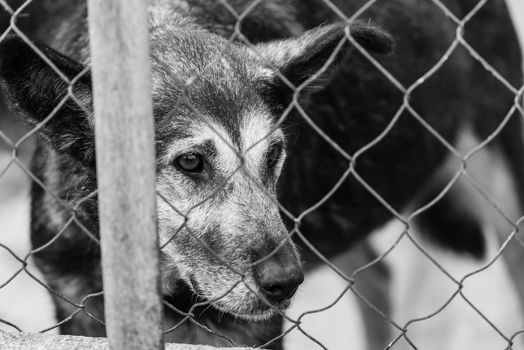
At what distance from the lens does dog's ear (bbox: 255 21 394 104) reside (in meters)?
2.81

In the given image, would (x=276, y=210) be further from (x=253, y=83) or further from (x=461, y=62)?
(x=461, y=62)

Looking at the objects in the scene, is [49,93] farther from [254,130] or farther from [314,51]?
[314,51]

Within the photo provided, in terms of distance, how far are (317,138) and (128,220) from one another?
7.58 ft

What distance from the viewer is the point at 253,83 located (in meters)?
3.16

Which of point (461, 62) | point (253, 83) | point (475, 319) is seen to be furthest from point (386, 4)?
point (475, 319)

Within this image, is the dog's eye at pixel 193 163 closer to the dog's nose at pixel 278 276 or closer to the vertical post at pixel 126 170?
the dog's nose at pixel 278 276

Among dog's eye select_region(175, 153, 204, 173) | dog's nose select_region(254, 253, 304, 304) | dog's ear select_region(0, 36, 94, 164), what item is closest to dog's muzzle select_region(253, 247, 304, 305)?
dog's nose select_region(254, 253, 304, 304)

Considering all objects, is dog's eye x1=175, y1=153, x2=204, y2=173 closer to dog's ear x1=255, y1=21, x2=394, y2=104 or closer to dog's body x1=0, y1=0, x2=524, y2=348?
dog's body x1=0, y1=0, x2=524, y2=348

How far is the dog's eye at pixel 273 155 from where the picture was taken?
10.2ft

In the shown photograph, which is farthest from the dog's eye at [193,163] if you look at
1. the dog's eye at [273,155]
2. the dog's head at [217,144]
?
the dog's eye at [273,155]

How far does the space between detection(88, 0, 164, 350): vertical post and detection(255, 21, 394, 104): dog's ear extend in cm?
94

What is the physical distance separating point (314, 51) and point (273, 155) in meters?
0.44

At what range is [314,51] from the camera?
2994 mm

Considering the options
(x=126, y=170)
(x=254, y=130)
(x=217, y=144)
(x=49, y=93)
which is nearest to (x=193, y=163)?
(x=217, y=144)
